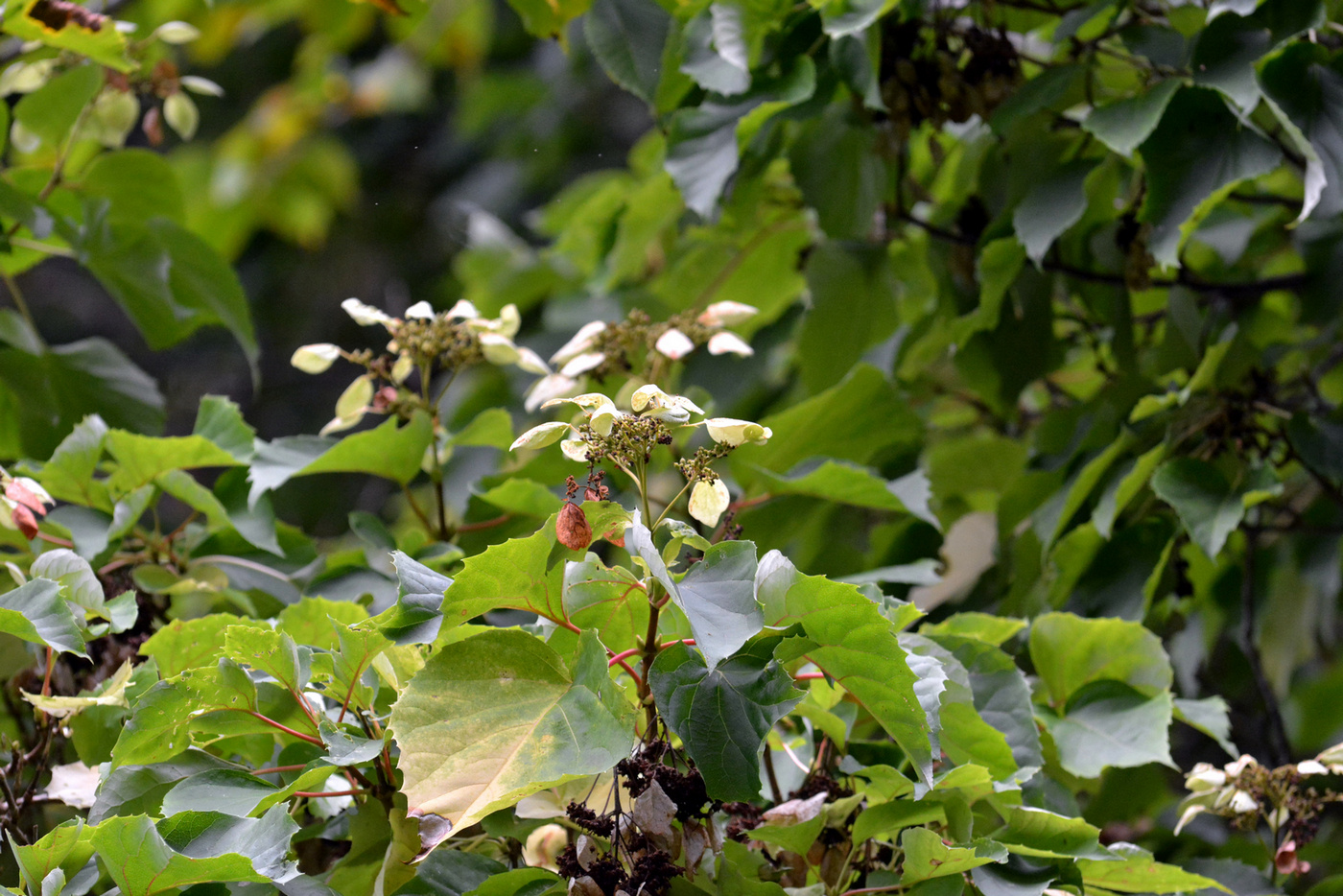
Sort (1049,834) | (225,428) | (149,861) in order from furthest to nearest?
(225,428)
(1049,834)
(149,861)

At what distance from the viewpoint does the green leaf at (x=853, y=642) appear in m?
0.48

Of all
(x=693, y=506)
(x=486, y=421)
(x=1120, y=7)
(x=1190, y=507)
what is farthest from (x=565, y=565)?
(x=1120, y=7)

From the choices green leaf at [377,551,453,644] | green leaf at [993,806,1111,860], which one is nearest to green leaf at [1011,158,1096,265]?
green leaf at [993,806,1111,860]

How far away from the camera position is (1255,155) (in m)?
0.79

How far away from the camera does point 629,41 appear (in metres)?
0.94

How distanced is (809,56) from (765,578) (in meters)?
0.56

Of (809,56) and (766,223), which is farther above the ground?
→ (809,56)

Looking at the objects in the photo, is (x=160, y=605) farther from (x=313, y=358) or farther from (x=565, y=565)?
(x=565, y=565)

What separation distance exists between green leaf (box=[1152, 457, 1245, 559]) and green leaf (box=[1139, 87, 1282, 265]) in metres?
0.15

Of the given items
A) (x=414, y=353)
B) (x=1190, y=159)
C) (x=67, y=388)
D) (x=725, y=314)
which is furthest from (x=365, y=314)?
(x=1190, y=159)

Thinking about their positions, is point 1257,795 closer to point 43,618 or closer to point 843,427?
point 843,427

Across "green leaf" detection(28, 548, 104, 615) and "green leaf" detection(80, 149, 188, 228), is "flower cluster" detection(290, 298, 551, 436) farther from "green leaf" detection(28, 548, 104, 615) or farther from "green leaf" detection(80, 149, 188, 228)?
"green leaf" detection(80, 149, 188, 228)

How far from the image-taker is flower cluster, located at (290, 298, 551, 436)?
0.73 meters

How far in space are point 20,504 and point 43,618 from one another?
124 mm
